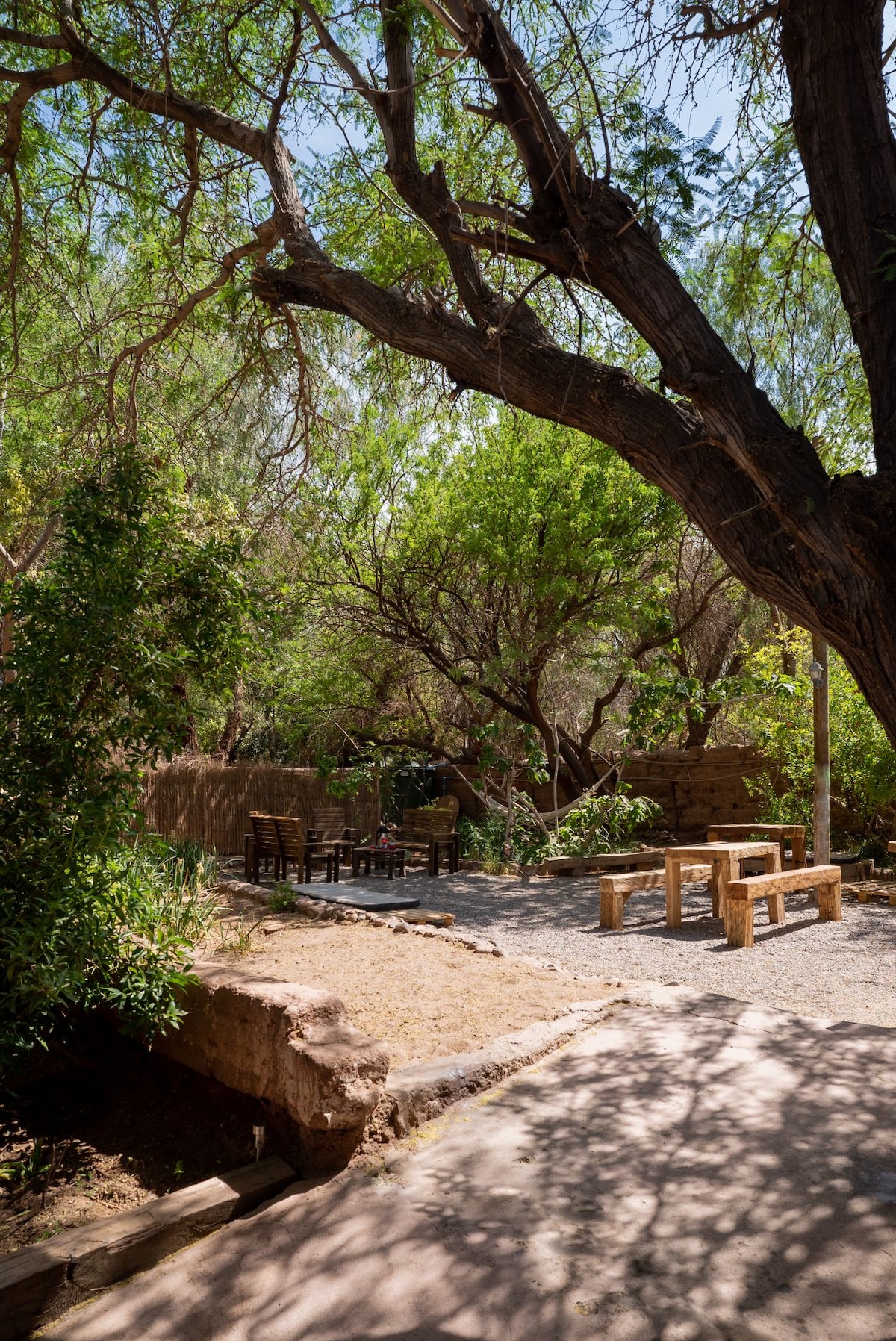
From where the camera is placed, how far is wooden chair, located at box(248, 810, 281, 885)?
12.4m

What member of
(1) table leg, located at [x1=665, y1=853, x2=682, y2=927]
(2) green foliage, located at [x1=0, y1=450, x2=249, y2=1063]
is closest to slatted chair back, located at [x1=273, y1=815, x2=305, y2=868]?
(1) table leg, located at [x1=665, y1=853, x2=682, y2=927]

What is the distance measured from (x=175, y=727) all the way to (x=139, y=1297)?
245cm

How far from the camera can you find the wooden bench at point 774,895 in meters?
8.39

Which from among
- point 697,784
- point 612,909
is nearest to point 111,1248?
point 612,909

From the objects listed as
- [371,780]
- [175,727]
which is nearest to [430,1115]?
[175,727]

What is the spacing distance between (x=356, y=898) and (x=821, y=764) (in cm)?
541

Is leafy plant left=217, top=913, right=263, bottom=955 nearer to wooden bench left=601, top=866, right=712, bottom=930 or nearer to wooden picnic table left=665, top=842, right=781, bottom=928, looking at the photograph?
wooden bench left=601, top=866, right=712, bottom=930

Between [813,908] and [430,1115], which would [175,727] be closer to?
[430,1115]

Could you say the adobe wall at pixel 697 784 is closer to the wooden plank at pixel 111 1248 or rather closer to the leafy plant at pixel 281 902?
the leafy plant at pixel 281 902

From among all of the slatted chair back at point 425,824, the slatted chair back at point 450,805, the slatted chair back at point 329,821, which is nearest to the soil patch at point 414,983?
the slatted chair back at point 329,821

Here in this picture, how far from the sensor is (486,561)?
1459 centimetres

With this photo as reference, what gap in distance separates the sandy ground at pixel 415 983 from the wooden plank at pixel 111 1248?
119 cm

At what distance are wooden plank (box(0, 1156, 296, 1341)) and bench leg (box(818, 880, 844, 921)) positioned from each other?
719 centimetres

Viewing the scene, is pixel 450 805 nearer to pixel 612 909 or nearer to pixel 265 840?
pixel 265 840
